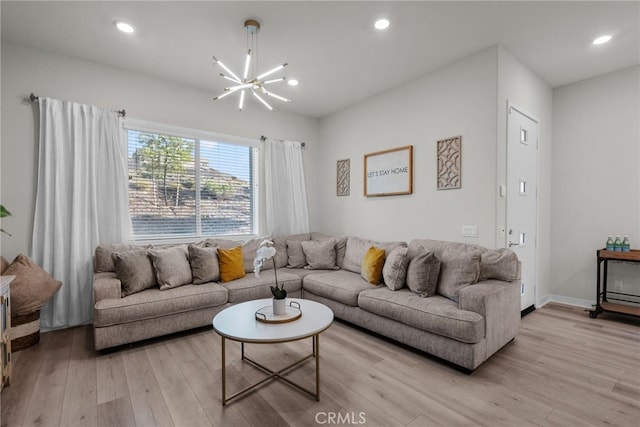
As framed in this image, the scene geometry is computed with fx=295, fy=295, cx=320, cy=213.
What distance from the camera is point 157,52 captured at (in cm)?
311

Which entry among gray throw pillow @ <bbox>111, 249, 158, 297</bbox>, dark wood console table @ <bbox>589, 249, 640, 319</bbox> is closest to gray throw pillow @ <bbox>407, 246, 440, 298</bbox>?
dark wood console table @ <bbox>589, 249, 640, 319</bbox>

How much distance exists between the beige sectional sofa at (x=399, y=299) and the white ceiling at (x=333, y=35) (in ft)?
6.77

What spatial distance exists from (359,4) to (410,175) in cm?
202

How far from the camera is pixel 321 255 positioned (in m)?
4.12

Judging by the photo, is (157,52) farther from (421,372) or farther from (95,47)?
(421,372)

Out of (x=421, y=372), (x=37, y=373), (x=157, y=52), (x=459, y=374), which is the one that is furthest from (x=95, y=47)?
(x=459, y=374)

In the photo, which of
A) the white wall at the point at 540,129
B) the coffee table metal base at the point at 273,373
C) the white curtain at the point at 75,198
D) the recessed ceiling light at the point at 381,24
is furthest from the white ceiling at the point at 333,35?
the coffee table metal base at the point at 273,373

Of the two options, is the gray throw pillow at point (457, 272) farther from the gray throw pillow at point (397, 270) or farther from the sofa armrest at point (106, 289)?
the sofa armrest at point (106, 289)

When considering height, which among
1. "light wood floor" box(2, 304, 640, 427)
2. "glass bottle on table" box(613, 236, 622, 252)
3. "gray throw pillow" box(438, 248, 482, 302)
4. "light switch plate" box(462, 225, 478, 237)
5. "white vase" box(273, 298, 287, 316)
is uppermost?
"light switch plate" box(462, 225, 478, 237)

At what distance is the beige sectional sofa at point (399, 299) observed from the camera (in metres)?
2.32

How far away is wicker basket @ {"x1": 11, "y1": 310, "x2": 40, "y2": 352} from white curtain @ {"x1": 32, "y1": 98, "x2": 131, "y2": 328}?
356 millimetres

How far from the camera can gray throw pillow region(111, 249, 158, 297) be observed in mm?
2842

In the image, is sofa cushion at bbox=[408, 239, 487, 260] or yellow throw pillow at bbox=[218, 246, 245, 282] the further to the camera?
yellow throw pillow at bbox=[218, 246, 245, 282]

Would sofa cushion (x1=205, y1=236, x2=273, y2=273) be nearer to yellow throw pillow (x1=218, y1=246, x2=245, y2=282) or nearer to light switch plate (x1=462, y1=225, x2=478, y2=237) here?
yellow throw pillow (x1=218, y1=246, x2=245, y2=282)
